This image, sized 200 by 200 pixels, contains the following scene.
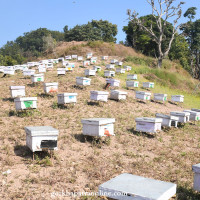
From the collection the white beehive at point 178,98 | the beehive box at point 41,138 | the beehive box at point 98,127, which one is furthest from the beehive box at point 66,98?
the white beehive at point 178,98

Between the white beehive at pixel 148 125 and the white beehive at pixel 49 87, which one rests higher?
the white beehive at pixel 49 87

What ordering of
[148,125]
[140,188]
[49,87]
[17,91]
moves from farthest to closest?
[49,87] < [17,91] < [148,125] < [140,188]

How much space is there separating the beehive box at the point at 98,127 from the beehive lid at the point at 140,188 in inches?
129

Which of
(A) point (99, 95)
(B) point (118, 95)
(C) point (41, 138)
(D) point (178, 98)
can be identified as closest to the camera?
(C) point (41, 138)

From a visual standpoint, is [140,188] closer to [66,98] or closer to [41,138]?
[41,138]

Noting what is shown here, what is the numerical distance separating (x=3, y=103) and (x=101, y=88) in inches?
263

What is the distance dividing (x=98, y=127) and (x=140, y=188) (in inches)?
144

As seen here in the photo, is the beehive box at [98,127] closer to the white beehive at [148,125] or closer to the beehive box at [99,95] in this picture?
the white beehive at [148,125]

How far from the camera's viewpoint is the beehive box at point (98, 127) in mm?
6879

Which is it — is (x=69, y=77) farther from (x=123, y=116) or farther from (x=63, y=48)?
(x=63, y=48)

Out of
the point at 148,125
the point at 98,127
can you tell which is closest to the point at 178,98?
the point at 148,125

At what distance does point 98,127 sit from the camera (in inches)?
270

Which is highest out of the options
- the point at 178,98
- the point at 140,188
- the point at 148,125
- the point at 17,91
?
the point at 17,91

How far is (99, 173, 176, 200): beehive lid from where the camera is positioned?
307 cm
